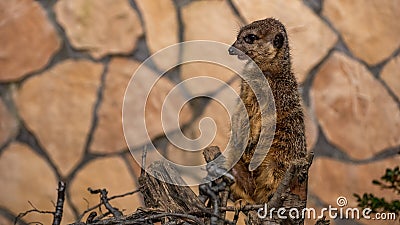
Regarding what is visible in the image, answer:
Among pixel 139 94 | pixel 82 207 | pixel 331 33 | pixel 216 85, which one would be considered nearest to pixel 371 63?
pixel 331 33

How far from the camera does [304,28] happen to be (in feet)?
9.05

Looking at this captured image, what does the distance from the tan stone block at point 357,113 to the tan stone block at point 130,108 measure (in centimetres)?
49

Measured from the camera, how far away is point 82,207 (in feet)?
9.11

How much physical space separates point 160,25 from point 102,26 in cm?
20

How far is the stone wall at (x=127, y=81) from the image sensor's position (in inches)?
108

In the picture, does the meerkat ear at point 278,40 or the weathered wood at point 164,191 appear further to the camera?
the meerkat ear at point 278,40

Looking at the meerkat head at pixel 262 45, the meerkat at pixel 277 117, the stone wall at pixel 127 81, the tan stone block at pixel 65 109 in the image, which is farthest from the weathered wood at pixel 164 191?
the tan stone block at pixel 65 109

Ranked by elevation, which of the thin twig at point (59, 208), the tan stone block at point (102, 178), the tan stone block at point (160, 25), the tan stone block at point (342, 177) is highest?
the thin twig at point (59, 208)

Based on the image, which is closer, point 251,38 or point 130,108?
point 251,38

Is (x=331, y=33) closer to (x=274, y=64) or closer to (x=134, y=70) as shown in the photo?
(x=134, y=70)

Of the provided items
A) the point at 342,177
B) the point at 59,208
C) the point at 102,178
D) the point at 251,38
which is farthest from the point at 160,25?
the point at 59,208

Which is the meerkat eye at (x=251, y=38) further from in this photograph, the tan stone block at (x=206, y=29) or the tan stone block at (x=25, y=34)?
the tan stone block at (x=25, y=34)

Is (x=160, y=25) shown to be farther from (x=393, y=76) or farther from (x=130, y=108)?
(x=393, y=76)

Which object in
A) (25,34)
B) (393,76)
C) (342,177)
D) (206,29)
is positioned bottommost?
(342,177)
